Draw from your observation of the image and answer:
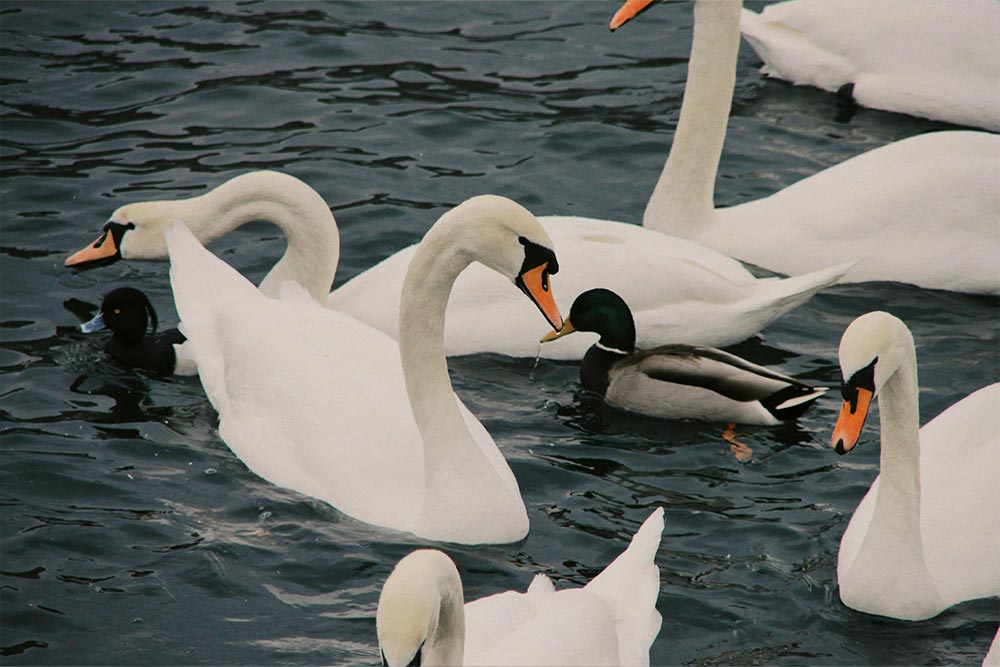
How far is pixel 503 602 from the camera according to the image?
5426mm

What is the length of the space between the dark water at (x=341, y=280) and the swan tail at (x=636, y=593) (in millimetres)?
471

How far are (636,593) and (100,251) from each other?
4449 millimetres

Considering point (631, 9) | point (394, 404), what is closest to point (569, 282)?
point (394, 404)

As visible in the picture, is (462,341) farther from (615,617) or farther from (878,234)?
(615,617)

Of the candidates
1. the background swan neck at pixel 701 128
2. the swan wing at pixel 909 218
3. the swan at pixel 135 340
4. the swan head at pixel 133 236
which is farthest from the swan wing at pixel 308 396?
the swan wing at pixel 909 218

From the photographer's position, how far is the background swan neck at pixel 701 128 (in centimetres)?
959

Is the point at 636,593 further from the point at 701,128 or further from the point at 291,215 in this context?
the point at 701,128

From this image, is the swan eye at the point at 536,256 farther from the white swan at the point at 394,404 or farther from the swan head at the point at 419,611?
the swan head at the point at 419,611

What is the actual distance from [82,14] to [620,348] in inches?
260

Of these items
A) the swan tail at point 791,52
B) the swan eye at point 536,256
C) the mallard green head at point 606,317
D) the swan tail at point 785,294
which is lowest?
the mallard green head at point 606,317

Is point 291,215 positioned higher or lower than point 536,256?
lower

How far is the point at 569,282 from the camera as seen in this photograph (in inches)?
328

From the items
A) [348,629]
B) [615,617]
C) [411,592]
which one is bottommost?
[348,629]

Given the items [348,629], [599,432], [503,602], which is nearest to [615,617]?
[503,602]
